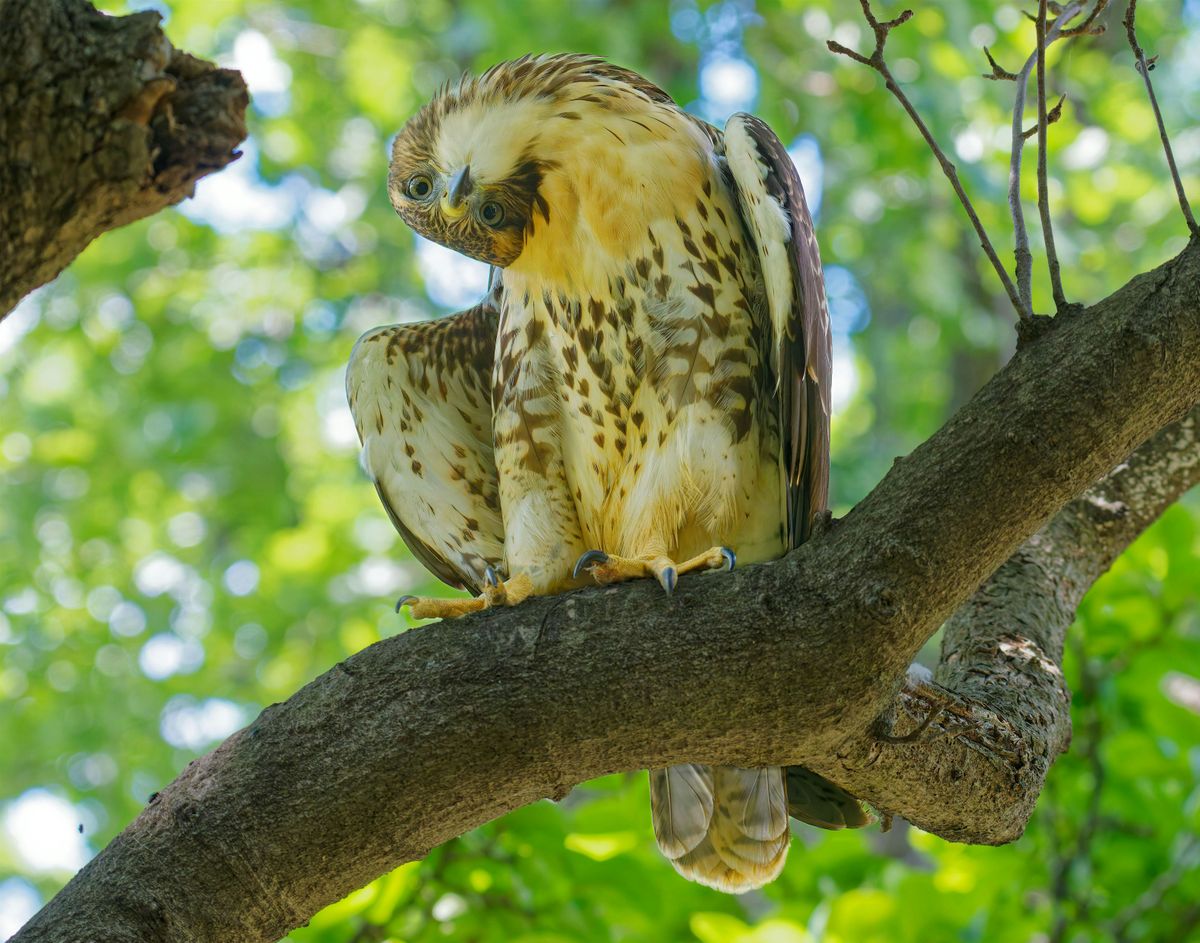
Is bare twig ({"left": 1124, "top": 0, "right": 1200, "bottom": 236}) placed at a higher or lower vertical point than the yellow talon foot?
higher

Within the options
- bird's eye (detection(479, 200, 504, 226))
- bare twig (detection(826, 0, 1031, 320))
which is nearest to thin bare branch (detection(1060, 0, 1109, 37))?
bare twig (detection(826, 0, 1031, 320))

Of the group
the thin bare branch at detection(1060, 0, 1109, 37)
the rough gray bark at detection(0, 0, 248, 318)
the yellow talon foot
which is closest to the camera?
the rough gray bark at detection(0, 0, 248, 318)

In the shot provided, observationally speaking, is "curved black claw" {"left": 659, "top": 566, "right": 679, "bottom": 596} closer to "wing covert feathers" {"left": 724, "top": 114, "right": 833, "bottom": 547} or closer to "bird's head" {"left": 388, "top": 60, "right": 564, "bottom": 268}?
"wing covert feathers" {"left": 724, "top": 114, "right": 833, "bottom": 547}

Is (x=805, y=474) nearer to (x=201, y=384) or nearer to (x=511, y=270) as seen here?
(x=511, y=270)

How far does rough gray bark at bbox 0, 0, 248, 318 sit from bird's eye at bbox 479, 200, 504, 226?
1.51 meters

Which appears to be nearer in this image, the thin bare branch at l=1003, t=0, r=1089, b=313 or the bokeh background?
the thin bare branch at l=1003, t=0, r=1089, b=313

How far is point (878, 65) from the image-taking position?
217cm

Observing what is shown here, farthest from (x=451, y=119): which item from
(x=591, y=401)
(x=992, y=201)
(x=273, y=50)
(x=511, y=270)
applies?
(x=273, y=50)

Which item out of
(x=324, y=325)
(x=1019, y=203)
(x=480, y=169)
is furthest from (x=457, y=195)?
(x=324, y=325)

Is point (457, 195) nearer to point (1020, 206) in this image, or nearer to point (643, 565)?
point (643, 565)

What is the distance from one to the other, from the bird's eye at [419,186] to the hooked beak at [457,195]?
0.14 m

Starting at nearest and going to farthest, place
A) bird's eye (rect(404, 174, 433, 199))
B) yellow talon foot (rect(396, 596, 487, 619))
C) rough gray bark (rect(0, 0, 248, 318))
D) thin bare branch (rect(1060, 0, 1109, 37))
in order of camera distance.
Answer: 1. rough gray bark (rect(0, 0, 248, 318))
2. thin bare branch (rect(1060, 0, 1109, 37))
3. yellow talon foot (rect(396, 596, 487, 619))
4. bird's eye (rect(404, 174, 433, 199))

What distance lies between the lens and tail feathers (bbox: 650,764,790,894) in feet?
9.43

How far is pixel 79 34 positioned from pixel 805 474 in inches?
72.6
